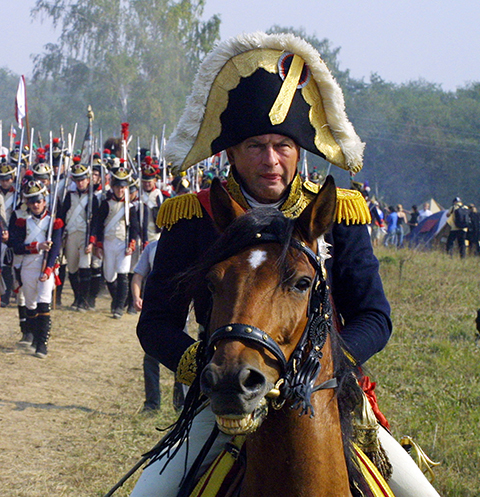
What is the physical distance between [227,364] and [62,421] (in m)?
5.79

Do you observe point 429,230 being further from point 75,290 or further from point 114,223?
point 75,290

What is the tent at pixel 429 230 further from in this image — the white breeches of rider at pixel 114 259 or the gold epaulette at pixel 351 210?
the gold epaulette at pixel 351 210

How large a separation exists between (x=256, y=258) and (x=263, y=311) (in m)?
0.20

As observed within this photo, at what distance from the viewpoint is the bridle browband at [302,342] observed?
79.7 inches

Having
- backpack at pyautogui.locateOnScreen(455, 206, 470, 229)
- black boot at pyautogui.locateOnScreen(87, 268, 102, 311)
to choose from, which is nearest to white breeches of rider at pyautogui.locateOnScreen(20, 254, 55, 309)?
black boot at pyautogui.locateOnScreen(87, 268, 102, 311)

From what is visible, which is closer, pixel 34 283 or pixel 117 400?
pixel 117 400

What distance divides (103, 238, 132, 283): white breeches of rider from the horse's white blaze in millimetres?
10879

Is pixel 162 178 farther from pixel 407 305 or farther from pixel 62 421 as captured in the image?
pixel 62 421

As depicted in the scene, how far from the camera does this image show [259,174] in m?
2.96

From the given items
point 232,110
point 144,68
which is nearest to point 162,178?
point 232,110

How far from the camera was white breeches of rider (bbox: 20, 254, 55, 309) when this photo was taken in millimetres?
9930

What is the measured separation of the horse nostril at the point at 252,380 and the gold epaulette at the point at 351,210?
3.96 ft

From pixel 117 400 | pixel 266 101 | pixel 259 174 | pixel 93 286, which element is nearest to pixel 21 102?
pixel 93 286

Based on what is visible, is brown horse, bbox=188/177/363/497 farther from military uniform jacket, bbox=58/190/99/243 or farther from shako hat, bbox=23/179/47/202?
military uniform jacket, bbox=58/190/99/243
